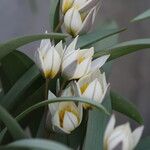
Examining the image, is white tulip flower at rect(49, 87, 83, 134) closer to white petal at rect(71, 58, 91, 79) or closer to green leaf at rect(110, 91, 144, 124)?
white petal at rect(71, 58, 91, 79)

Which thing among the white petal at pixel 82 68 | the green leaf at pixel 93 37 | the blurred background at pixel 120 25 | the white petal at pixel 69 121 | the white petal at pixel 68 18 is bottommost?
the blurred background at pixel 120 25

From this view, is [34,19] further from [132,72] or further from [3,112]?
[3,112]

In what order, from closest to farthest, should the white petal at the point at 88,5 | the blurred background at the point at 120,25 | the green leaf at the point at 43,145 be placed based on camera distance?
the green leaf at the point at 43,145, the white petal at the point at 88,5, the blurred background at the point at 120,25

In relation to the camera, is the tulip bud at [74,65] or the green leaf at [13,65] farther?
the green leaf at [13,65]

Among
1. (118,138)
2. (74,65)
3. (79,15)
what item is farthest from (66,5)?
(118,138)

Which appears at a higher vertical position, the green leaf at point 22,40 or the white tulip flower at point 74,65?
the green leaf at point 22,40

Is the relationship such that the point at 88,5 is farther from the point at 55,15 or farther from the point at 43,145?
the point at 43,145

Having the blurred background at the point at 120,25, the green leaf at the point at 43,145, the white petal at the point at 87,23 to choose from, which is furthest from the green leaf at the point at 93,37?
the blurred background at the point at 120,25

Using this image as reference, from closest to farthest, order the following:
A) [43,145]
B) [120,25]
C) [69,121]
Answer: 1. [43,145]
2. [69,121]
3. [120,25]

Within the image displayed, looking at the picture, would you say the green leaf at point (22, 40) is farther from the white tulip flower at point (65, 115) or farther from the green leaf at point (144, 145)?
the green leaf at point (144, 145)
